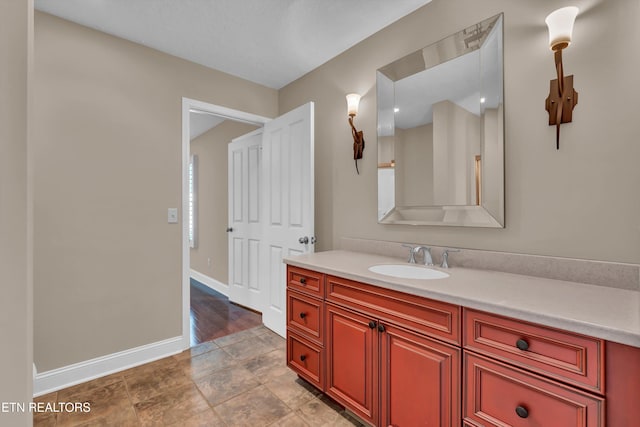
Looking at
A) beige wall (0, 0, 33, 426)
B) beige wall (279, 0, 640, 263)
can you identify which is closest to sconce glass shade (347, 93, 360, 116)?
beige wall (279, 0, 640, 263)

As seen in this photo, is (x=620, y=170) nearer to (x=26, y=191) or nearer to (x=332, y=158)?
(x=332, y=158)

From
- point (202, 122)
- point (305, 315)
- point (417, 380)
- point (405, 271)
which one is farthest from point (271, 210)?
point (202, 122)

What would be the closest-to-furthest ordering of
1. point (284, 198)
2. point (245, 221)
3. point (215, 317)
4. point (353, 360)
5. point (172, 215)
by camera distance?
point (353, 360) < point (172, 215) < point (284, 198) < point (215, 317) < point (245, 221)

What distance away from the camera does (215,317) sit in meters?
3.14

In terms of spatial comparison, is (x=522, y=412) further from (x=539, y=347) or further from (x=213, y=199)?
(x=213, y=199)

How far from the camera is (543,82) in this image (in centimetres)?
138

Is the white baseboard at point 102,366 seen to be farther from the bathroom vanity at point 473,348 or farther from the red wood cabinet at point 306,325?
the bathroom vanity at point 473,348

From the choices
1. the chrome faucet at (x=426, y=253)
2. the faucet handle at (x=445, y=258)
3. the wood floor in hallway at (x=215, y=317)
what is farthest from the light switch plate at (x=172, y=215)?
the faucet handle at (x=445, y=258)

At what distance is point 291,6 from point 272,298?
2.35 meters

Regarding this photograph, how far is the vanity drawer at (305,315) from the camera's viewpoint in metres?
1.73

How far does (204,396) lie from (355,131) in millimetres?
2121

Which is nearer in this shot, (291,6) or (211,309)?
(291,6)

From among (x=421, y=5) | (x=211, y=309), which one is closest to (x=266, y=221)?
(x=211, y=309)

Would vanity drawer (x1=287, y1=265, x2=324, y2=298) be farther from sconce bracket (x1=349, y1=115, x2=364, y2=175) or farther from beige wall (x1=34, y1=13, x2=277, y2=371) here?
beige wall (x1=34, y1=13, x2=277, y2=371)
